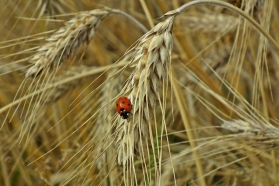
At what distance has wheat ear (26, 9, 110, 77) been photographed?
1239mm

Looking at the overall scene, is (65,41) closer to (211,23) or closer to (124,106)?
(124,106)

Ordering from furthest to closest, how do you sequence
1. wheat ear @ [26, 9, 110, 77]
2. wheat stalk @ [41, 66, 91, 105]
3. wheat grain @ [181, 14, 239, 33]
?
wheat grain @ [181, 14, 239, 33], wheat stalk @ [41, 66, 91, 105], wheat ear @ [26, 9, 110, 77]

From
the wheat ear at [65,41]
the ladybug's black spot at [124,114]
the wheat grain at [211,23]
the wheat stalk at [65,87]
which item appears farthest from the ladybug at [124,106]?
the wheat grain at [211,23]

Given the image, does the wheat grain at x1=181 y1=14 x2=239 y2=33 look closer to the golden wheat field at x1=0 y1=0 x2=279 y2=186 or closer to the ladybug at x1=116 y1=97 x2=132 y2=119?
the golden wheat field at x1=0 y1=0 x2=279 y2=186

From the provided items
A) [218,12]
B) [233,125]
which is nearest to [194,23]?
[218,12]

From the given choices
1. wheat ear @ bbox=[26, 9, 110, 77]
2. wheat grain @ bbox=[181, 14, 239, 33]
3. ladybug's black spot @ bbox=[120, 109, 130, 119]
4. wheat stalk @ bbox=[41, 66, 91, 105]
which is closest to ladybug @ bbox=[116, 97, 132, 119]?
ladybug's black spot @ bbox=[120, 109, 130, 119]

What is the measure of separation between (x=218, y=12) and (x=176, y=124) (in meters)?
0.52

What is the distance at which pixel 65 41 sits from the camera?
4.13ft

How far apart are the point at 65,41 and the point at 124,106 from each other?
413 mm

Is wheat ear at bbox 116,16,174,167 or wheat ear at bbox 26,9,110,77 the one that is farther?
wheat ear at bbox 26,9,110,77

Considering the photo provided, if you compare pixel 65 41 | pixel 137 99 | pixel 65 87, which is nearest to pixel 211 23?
pixel 65 87

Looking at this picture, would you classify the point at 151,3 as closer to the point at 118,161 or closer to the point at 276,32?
the point at 276,32

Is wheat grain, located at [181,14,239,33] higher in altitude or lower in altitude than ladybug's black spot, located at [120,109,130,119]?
higher

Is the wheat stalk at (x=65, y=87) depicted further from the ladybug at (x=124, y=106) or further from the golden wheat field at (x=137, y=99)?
the ladybug at (x=124, y=106)
